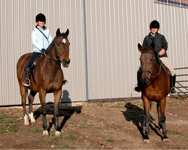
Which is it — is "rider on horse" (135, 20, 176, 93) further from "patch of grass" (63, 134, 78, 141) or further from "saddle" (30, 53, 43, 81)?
"saddle" (30, 53, 43, 81)

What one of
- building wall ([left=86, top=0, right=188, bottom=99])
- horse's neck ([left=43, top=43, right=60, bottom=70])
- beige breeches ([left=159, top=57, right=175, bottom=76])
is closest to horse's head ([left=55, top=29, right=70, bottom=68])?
horse's neck ([left=43, top=43, right=60, bottom=70])

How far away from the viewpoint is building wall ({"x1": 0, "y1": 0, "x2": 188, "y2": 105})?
11.8 m

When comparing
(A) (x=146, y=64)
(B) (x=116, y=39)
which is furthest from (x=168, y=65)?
(B) (x=116, y=39)

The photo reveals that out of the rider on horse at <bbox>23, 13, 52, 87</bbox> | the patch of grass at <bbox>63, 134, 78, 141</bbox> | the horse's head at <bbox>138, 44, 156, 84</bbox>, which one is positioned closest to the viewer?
the horse's head at <bbox>138, 44, 156, 84</bbox>

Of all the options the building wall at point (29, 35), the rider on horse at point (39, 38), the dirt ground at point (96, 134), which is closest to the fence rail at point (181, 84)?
the dirt ground at point (96, 134)

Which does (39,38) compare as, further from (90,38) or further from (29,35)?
(90,38)

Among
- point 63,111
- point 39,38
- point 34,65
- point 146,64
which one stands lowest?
point 63,111

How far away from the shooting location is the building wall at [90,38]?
1181cm

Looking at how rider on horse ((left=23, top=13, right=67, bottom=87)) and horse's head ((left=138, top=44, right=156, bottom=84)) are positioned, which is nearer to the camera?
horse's head ((left=138, top=44, right=156, bottom=84))

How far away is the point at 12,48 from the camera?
11.9 metres

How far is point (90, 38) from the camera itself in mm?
13289

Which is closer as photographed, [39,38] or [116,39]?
[39,38]

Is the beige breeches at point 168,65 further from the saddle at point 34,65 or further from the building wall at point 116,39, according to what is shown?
the building wall at point 116,39

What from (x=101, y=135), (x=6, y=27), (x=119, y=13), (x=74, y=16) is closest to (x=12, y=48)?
(x=6, y=27)
